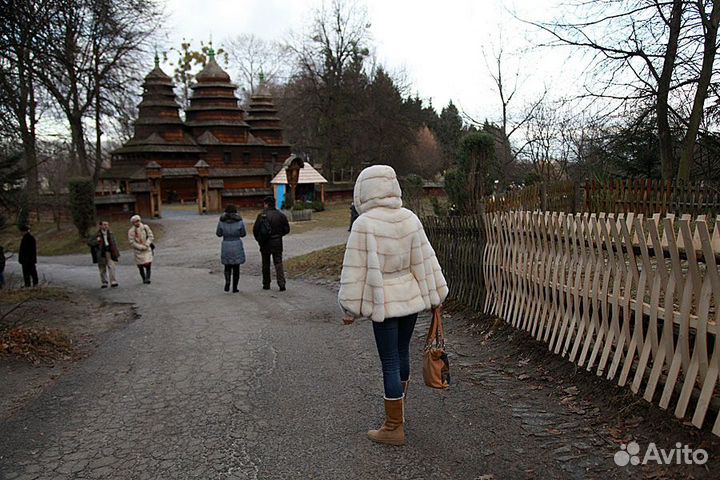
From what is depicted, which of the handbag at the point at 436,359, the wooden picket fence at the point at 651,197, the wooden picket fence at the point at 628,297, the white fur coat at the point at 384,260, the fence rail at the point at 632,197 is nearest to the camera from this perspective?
the wooden picket fence at the point at 628,297

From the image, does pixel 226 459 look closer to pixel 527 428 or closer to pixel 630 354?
pixel 527 428

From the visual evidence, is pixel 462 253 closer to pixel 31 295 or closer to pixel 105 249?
pixel 105 249

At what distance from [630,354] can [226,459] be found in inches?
116

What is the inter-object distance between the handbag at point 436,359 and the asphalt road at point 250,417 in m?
0.38

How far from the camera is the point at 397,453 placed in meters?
4.00

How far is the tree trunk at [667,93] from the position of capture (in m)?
14.6

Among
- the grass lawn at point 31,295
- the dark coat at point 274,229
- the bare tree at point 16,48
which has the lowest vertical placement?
the grass lawn at point 31,295

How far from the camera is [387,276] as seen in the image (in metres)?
4.16

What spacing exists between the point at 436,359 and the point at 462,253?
4.10 m

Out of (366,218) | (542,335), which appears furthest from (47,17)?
(542,335)

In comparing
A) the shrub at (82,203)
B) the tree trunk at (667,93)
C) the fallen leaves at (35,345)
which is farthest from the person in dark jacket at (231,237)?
the shrub at (82,203)

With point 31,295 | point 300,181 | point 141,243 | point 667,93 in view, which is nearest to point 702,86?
point 667,93

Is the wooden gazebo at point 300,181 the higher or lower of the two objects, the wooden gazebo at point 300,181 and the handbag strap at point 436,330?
the higher

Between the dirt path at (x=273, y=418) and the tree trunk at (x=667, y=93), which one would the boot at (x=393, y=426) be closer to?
the dirt path at (x=273, y=418)
